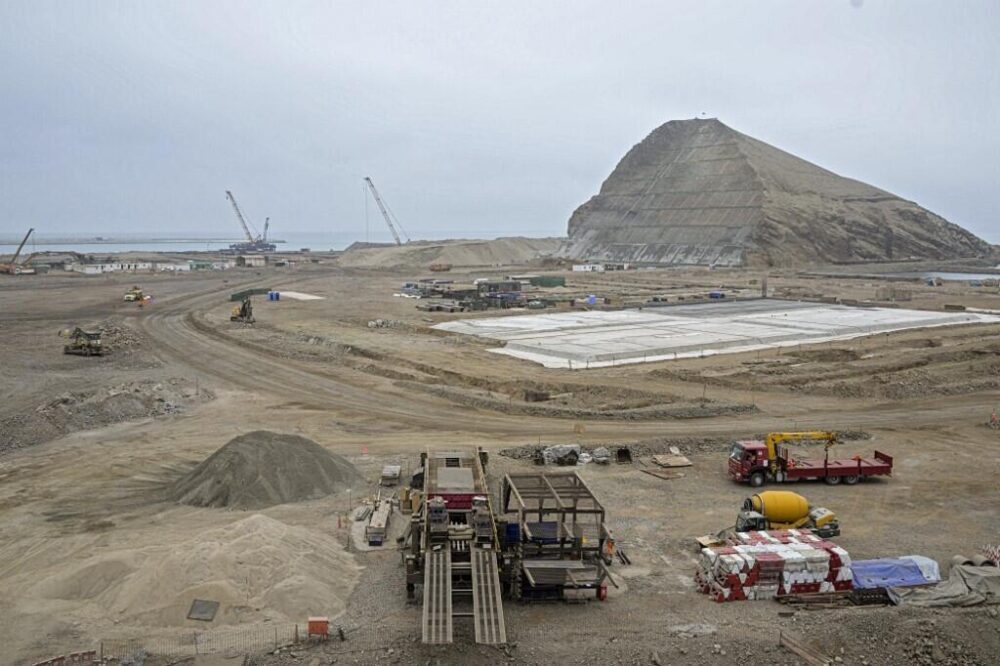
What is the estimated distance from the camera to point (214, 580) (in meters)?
15.5

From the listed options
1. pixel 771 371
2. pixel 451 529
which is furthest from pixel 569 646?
pixel 771 371

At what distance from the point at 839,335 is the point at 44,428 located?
47.1 m

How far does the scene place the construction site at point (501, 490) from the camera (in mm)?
14594

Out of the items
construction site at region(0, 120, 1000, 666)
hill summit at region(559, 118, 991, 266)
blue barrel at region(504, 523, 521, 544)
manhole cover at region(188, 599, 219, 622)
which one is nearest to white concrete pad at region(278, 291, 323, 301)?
construction site at region(0, 120, 1000, 666)

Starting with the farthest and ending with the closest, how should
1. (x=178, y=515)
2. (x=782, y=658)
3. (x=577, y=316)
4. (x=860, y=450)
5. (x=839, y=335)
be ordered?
1. (x=577, y=316)
2. (x=839, y=335)
3. (x=860, y=450)
4. (x=178, y=515)
5. (x=782, y=658)

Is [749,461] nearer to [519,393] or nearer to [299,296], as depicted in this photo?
[519,393]

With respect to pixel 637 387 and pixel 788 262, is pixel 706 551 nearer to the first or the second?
pixel 637 387

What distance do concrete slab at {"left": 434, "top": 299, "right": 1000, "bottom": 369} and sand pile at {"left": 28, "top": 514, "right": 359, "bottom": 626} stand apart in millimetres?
27471

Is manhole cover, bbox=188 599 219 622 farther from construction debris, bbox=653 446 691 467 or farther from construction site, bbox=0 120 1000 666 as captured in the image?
construction debris, bbox=653 446 691 467

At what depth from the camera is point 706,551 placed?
17188mm

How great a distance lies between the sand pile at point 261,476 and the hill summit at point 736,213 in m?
113

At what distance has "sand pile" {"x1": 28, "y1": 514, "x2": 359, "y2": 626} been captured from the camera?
1501cm

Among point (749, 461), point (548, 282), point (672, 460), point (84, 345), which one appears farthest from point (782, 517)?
point (548, 282)

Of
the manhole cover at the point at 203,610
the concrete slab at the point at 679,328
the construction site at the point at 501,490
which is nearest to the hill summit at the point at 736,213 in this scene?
the concrete slab at the point at 679,328
